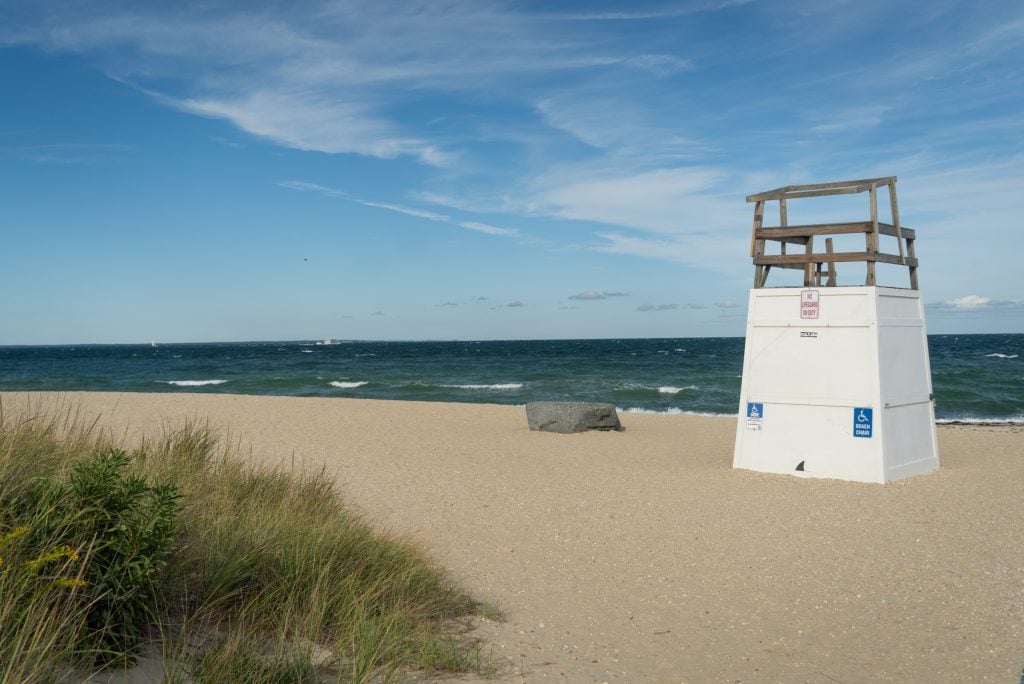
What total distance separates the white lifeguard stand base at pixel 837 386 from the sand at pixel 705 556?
0.37 m

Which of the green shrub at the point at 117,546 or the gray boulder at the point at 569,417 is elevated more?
the green shrub at the point at 117,546

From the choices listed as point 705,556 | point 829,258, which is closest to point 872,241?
point 829,258

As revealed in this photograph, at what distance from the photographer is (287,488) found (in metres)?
6.73

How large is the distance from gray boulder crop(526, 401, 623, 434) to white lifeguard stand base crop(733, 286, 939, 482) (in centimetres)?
499

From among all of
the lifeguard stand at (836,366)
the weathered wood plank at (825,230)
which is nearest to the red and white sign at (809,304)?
the lifeguard stand at (836,366)

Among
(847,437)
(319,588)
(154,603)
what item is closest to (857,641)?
(319,588)

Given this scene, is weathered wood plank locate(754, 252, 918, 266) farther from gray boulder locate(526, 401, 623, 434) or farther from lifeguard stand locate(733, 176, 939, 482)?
gray boulder locate(526, 401, 623, 434)

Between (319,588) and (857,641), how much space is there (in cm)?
347

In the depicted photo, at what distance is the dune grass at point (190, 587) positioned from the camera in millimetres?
3453

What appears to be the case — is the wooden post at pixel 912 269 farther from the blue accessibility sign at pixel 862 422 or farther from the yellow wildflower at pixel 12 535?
the yellow wildflower at pixel 12 535

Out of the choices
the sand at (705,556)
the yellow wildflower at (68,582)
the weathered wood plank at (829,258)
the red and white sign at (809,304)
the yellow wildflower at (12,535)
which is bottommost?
the sand at (705,556)

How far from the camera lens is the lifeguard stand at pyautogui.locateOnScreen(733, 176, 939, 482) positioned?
32.4 ft

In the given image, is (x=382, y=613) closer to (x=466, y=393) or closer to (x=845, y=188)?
(x=845, y=188)

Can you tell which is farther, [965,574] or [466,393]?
[466,393]
